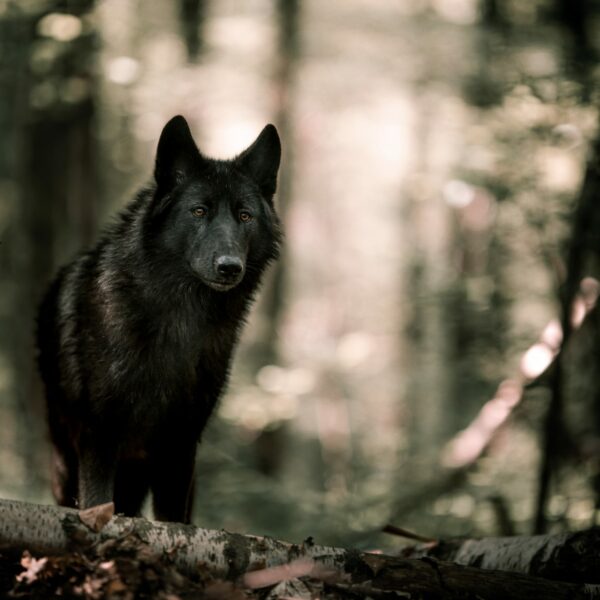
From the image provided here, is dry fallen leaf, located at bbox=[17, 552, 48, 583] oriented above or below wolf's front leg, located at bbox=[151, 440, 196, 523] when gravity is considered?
above

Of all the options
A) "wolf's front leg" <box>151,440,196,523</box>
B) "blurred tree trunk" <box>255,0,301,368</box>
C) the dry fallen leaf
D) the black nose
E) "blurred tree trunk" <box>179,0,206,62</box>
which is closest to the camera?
the dry fallen leaf

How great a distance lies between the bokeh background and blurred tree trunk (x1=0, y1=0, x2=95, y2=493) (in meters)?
0.03

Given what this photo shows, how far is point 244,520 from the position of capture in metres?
7.74

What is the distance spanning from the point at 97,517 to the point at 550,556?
8.15 ft

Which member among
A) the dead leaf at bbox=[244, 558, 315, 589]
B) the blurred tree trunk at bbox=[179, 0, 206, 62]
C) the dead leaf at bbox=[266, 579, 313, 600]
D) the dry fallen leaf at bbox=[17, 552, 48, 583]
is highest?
the blurred tree trunk at bbox=[179, 0, 206, 62]

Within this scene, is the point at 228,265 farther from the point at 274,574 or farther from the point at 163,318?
the point at 274,574

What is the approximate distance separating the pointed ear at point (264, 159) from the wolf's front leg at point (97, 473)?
1.97 meters

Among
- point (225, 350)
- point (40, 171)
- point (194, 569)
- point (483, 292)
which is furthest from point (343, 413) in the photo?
point (194, 569)

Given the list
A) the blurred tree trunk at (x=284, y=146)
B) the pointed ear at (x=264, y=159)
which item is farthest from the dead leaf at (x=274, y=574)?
the blurred tree trunk at (x=284, y=146)

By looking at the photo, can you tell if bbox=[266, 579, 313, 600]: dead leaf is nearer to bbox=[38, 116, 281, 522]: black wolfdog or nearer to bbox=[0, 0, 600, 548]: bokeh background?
bbox=[38, 116, 281, 522]: black wolfdog

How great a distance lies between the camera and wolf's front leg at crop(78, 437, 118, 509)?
4.34 metres

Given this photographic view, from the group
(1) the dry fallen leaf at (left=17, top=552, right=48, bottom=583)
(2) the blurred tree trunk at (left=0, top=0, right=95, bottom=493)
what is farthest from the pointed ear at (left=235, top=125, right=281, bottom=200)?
(2) the blurred tree trunk at (left=0, top=0, right=95, bottom=493)

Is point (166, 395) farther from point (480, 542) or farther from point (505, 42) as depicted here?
point (505, 42)

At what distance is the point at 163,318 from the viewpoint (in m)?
4.49
